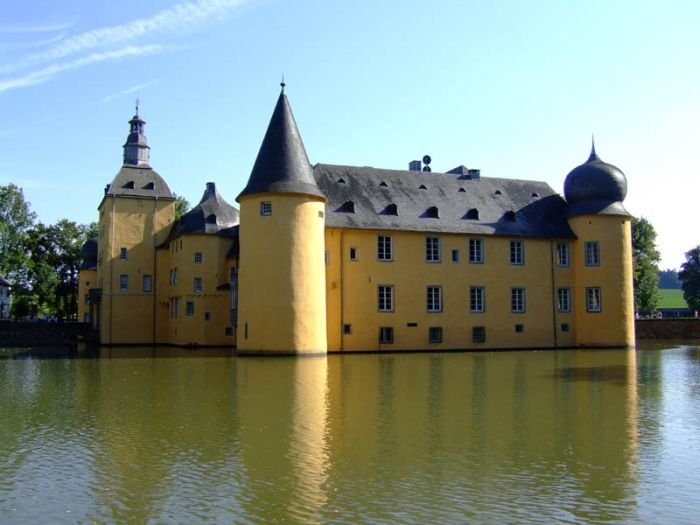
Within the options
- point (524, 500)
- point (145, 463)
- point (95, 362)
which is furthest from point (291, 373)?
point (524, 500)

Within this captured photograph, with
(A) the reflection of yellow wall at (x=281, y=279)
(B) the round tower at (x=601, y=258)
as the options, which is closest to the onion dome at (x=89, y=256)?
(A) the reflection of yellow wall at (x=281, y=279)

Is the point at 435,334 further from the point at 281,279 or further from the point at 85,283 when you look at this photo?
the point at 85,283

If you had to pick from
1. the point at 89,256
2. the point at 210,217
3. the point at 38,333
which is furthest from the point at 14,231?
the point at 210,217

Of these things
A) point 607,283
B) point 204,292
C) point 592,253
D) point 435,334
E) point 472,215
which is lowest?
point 435,334

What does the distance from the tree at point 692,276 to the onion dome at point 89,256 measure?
55.8 m

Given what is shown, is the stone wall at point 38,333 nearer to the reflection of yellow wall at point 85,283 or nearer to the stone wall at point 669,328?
the reflection of yellow wall at point 85,283

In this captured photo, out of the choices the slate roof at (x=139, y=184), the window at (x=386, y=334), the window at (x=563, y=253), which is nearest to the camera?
the window at (x=386, y=334)

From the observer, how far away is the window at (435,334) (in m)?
37.1

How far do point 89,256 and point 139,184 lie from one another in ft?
50.0

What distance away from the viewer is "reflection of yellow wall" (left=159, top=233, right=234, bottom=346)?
42688 mm

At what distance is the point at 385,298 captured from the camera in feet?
120

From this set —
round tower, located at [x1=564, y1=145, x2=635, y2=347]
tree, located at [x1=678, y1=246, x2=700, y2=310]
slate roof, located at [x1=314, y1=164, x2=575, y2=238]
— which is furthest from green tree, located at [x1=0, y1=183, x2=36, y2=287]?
tree, located at [x1=678, y1=246, x2=700, y2=310]

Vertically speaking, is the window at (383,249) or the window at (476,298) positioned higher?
the window at (383,249)

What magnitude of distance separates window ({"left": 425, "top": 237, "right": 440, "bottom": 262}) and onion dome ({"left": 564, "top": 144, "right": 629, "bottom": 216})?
306 inches
